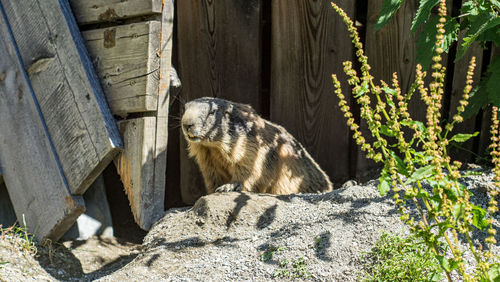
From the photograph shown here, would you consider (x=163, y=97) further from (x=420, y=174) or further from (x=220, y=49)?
(x=420, y=174)

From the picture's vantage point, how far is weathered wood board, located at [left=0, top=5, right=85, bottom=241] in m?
4.19

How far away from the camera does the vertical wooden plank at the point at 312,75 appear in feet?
16.3

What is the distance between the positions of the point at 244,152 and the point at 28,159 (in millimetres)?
1791

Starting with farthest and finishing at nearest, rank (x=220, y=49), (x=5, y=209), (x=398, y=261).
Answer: (x=220, y=49) → (x=5, y=209) → (x=398, y=261)

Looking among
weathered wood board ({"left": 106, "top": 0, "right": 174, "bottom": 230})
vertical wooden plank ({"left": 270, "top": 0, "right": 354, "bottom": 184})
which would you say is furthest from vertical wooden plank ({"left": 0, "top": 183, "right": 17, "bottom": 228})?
vertical wooden plank ({"left": 270, "top": 0, "right": 354, "bottom": 184})

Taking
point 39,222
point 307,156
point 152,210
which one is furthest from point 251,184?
point 39,222

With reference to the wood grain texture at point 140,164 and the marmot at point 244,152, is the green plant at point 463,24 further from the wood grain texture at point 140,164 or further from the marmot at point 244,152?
the wood grain texture at point 140,164

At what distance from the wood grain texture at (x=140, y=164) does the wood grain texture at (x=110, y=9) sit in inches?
30.3

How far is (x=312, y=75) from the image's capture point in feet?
16.6

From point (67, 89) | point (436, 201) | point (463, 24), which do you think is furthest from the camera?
point (67, 89)

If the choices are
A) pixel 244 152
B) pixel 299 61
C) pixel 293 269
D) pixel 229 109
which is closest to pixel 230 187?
pixel 244 152

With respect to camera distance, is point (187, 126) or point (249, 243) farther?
point (187, 126)

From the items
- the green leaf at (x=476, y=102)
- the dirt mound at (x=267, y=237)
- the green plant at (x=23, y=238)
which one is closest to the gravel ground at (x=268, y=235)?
the dirt mound at (x=267, y=237)

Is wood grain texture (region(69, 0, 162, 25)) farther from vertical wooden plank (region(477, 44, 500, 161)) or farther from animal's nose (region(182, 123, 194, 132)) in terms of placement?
vertical wooden plank (region(477, 44, 500, 161))
